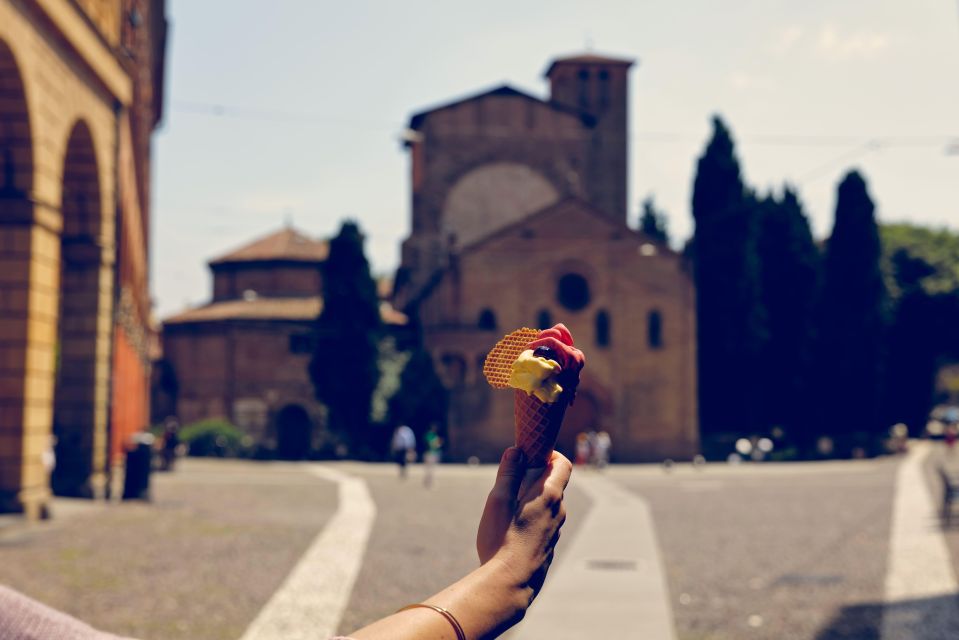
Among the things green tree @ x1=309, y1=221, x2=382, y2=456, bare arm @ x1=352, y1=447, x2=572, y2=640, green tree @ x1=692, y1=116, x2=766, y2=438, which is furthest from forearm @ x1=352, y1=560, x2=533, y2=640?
green tree @ x1=692, y1=116, x2=766, y2=438

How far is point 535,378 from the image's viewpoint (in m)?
1.61

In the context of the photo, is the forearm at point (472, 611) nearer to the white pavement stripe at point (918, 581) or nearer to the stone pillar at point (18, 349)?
the white pavement stripe at point (918, 581)

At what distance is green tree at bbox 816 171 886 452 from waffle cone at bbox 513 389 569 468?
5314 centimetres

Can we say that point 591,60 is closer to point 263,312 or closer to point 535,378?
point 263,312

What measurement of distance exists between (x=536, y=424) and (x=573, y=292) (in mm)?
43794

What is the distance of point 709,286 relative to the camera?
49062 mm

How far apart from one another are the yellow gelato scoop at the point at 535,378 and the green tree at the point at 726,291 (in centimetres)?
4823

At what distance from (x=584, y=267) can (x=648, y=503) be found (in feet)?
73.3

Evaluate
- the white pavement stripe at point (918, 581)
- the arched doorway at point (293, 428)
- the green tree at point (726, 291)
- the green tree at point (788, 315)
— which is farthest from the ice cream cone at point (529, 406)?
the arched doorway at point (293, 428)

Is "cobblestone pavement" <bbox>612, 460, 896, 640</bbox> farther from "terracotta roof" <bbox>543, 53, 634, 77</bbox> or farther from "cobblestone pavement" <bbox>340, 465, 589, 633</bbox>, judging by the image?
"terracotta roof" <bbox>543, 53, 634, 77</bbox>

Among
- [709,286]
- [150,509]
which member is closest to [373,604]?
[150,509]

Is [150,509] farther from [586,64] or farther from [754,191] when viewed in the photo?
[586,64]

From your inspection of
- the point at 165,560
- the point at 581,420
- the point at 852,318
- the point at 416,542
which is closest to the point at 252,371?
the point at 581,420

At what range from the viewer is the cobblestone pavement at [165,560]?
32.5 ft
